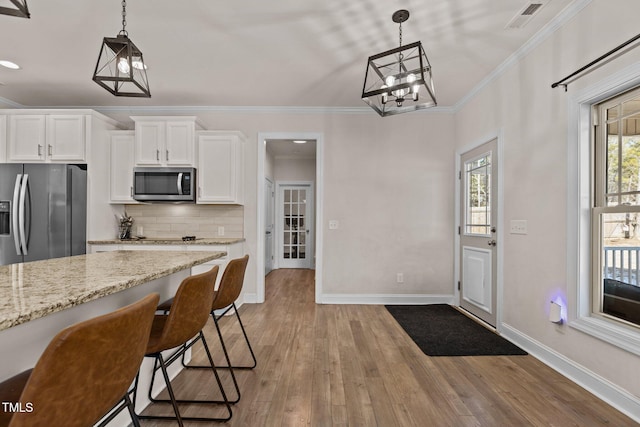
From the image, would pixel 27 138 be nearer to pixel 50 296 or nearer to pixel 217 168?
pixel 217 168

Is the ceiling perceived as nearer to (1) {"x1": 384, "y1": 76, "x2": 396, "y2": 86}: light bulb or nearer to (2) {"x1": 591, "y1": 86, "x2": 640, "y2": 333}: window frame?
(1) {"x1": 384, "y1": 76, "x2": 396, "y2": 86}: light bulb

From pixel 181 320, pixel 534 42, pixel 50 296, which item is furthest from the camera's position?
pixel 534 42

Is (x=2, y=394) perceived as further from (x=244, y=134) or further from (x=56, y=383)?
(x=244, y=134)

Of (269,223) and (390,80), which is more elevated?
(390,80)

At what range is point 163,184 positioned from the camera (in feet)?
12.5

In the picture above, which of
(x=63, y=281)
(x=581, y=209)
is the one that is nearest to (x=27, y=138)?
(x=63, y=281)

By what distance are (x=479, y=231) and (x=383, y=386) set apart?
2.23 metres

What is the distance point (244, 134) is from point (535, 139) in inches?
128

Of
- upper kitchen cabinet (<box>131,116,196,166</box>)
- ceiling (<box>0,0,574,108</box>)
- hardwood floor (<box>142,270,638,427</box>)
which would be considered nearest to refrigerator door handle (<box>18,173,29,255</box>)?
upper kitchen cabinet (<box>131,116,196,166</box>)

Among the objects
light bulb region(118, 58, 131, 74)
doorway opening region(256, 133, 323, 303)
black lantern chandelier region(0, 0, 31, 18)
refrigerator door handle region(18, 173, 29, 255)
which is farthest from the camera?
doorway opening region(256, 133, 323, 303)

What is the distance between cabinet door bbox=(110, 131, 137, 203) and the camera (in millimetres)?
3871

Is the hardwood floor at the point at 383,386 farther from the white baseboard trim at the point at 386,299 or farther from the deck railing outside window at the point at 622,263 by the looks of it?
the white baseboard trim at the point at 386,299

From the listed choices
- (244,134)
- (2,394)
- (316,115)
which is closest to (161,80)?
(244,134)

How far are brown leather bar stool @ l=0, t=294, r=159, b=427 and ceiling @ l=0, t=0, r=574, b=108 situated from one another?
2273mm
